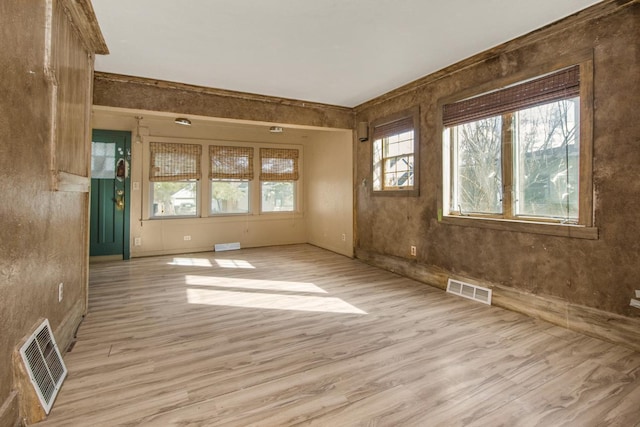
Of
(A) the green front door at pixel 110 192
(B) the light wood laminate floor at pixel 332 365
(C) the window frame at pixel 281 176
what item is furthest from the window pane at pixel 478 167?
(A) the green front door at pixel 110 192

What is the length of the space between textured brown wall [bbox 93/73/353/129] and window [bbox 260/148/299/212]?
6.59 ft

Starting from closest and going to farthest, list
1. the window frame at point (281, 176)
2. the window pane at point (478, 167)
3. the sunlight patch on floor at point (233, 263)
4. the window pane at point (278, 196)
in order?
the window pane at point (478, 167), the sunlight patch on floor at point (233, 263), the window frame at point (281, 176), the window pane at point (278, 196)

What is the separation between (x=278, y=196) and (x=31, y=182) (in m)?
5.45

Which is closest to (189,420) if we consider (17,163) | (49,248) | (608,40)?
(49,248)

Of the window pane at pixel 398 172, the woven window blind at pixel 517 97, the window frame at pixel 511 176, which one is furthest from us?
the window pane at pixel 398 172

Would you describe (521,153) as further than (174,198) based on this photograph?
No

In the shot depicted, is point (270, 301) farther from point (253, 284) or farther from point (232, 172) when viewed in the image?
point (232, 172)

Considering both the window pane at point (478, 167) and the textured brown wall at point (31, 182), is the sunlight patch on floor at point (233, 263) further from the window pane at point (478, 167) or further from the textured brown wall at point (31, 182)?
the window pane at point (478, 167)

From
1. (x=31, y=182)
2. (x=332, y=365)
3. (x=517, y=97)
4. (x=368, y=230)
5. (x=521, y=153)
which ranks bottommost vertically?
(x=332, y=365)

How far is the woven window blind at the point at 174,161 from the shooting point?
227 inches

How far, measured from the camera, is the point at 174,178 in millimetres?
5918

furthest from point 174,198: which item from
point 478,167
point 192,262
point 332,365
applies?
point 478,167

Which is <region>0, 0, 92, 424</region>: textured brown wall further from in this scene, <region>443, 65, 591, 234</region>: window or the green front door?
<region>443, 65, 591, 234</region>: window

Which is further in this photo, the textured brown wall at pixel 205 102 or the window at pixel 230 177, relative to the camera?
the window at pixel 230 177
